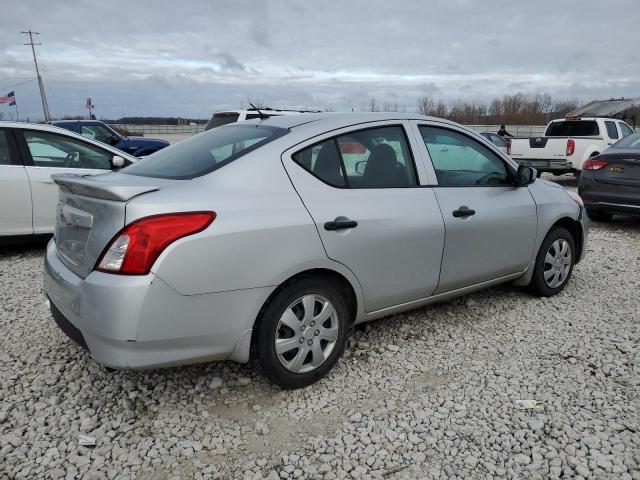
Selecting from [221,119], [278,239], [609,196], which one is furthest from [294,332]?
[221,119]

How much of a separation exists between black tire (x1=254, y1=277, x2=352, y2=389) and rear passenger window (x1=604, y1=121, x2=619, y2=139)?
40.6 ft

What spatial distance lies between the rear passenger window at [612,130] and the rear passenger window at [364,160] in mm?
11561

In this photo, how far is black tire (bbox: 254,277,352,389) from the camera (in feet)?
9.05

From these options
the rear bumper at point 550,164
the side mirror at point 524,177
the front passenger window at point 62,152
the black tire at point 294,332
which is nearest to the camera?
the black tire at point 294,332

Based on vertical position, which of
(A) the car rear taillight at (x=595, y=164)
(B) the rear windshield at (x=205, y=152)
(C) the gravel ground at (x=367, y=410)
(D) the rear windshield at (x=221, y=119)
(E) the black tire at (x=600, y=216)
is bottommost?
(E) the black tire at (x=600, y=216)

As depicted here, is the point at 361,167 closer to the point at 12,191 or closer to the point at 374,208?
the point at 374,208

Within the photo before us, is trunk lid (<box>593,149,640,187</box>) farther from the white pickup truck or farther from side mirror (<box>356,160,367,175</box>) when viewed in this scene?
side mirror (<box>356,160,367,175</box>)

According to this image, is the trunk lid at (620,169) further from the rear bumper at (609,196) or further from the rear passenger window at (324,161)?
the rear passenger window at (324,161)

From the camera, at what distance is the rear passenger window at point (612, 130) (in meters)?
12.7

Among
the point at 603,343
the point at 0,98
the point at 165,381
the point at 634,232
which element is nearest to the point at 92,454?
the point at 165,381

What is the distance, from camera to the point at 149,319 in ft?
7.86

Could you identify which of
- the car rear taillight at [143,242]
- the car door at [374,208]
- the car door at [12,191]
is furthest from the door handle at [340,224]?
the car door at [12,191]

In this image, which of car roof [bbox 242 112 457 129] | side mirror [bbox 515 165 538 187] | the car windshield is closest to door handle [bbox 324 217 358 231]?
car roof [bbox 242 112 457 129]

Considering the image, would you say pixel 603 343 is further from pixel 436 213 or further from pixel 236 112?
pixel 236 112
